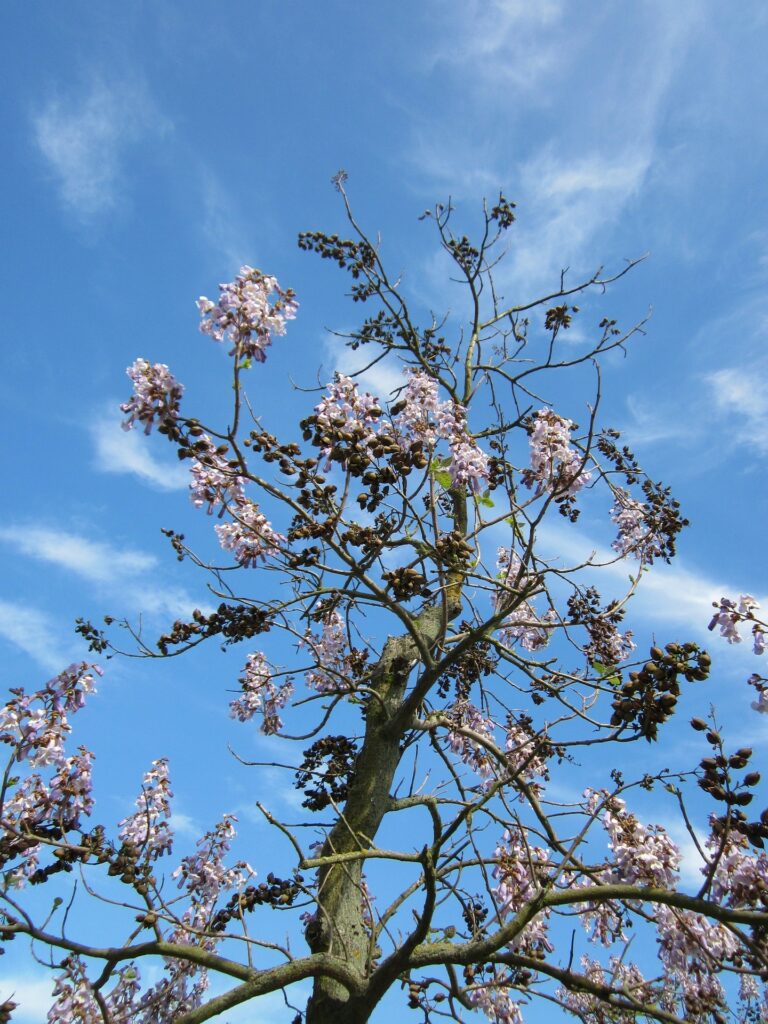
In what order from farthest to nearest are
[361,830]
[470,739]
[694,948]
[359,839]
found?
[470,739]
[361,830]
[359,839]
[694,948]

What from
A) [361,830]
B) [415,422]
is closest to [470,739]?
[361,830]

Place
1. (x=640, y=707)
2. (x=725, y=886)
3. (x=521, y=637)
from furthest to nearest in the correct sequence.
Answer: (x=521, y=637) < (x=725, y=886) < (x=640, y=707)

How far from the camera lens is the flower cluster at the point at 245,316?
450 centimetres

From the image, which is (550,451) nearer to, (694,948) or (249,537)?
(249,537)

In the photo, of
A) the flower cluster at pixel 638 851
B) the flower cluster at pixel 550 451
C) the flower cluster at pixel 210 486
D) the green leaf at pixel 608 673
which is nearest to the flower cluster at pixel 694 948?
the flower cluster at pixel 638 851

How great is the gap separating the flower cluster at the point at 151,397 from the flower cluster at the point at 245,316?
405 millimetres

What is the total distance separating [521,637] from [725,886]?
4440 millimetres

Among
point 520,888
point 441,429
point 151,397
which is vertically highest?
point 441,429

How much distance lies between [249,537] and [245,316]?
1.72m

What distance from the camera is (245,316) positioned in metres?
4.51

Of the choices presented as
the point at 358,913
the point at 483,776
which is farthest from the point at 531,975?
the point at 483,776

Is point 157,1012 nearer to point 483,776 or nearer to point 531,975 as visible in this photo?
point 531,975

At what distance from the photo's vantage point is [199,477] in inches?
205

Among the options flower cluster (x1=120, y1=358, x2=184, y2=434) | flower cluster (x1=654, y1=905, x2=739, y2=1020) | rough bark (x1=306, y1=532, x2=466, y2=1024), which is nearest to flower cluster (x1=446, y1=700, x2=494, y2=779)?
rough bark (x1=306, y1=532, x2=466, y2=1024)
